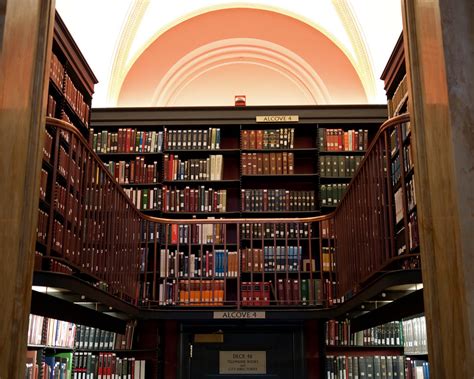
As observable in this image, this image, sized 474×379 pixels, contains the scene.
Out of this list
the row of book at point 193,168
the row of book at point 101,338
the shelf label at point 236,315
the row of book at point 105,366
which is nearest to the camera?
the shelf label at point 236,315

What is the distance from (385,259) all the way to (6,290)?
2.95 meters

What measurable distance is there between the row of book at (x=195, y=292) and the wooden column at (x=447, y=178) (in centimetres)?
487

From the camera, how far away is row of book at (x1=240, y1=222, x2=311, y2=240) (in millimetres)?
A: 7348

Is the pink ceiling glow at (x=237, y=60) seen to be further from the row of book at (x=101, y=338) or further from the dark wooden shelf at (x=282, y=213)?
the row of book at (x=101, y=338)

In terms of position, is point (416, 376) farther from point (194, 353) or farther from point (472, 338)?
point (472, 338)

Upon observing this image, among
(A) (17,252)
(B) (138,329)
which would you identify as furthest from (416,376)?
(A) (17,252)

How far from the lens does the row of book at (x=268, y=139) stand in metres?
7.96

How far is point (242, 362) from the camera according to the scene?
7.40 m

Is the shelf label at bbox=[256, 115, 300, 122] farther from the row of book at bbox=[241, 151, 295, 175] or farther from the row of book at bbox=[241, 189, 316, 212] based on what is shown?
the row of book at bbox=[241, 189, 316, 212]

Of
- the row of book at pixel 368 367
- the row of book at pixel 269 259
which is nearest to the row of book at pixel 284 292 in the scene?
the row of book at pixel 269 259

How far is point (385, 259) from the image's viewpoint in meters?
4.45

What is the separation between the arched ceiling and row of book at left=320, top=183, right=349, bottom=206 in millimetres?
1516

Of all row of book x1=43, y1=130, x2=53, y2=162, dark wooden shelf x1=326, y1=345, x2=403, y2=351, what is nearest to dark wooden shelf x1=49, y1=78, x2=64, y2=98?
row of book x1=43, y1=130, x2=53, y2=162

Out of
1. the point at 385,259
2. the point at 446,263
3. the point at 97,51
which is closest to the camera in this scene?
the point at 446,263
